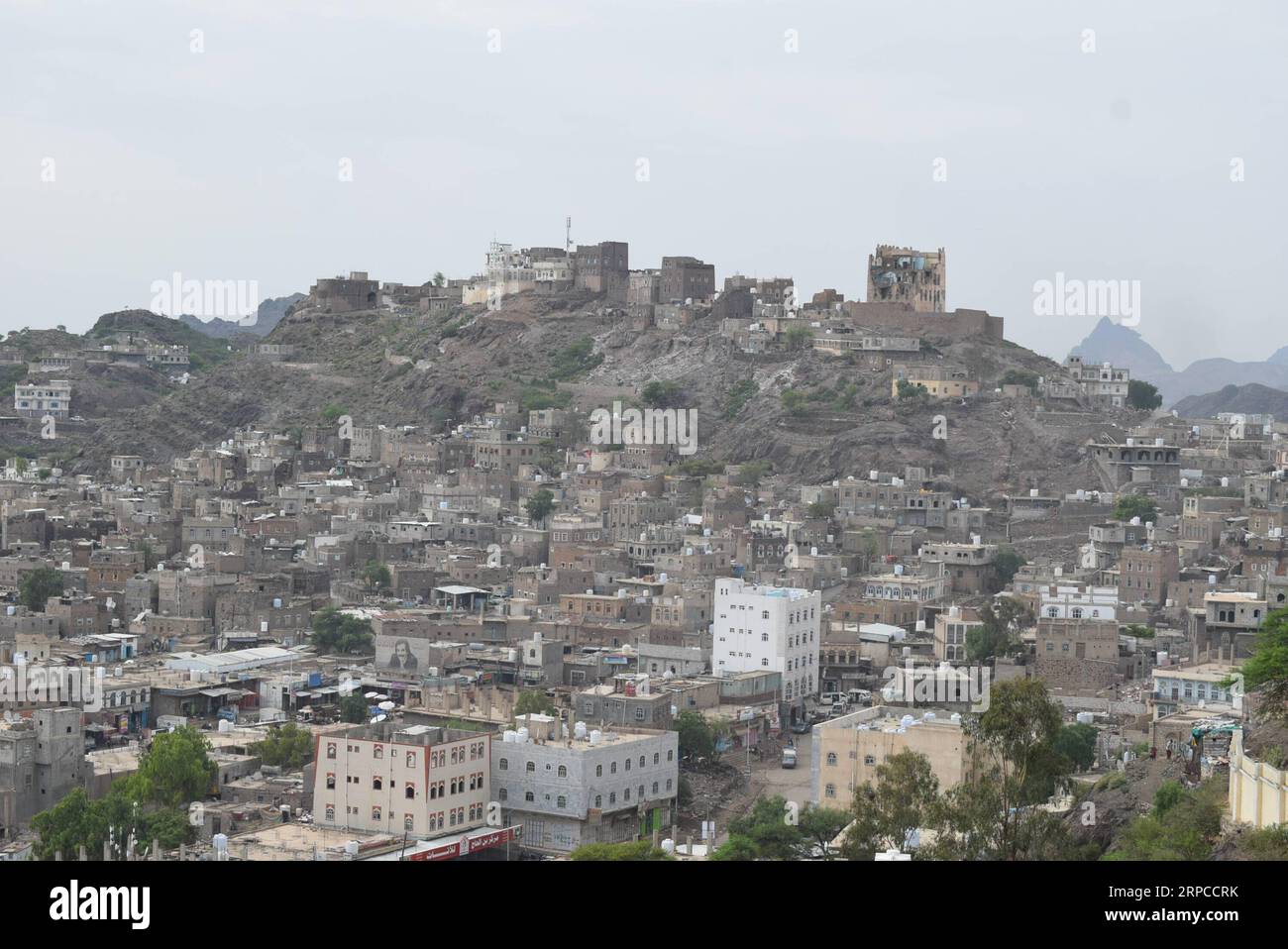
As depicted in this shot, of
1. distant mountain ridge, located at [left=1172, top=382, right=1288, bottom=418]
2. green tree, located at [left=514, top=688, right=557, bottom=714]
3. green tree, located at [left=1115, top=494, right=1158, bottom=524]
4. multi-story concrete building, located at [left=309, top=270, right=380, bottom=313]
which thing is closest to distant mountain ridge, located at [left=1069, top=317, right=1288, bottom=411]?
distant mountain ridge, located at [left=1172, top=382, right=1288, bottom=418]

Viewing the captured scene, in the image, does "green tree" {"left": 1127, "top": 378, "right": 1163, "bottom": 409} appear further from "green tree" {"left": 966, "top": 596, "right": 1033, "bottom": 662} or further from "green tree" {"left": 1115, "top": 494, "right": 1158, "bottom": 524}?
"green tree" {"left": 966, "top": 596, "right": 1033, "bottom": 662}

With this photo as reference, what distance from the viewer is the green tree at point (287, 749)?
90.7ft

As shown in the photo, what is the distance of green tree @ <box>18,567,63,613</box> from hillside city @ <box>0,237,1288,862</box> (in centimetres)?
16

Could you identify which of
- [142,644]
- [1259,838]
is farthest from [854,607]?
[1259,838]

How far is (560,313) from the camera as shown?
237 feet

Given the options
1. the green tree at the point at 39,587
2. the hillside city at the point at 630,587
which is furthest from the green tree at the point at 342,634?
the green tree at the point at 39,587

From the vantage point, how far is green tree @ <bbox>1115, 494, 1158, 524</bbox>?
48031mm

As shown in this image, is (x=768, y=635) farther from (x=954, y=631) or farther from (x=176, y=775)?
(x=176, y=775)

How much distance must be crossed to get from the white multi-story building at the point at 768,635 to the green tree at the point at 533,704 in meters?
5.49

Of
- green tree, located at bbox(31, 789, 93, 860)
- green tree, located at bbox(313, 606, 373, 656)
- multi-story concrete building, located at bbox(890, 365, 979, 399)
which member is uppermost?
multi-story concrete building, located at bbox(890, 365, 979, 399)
